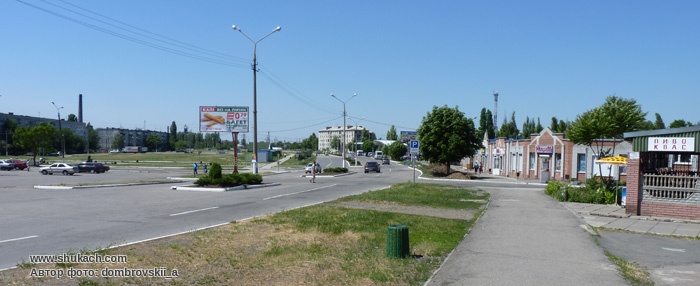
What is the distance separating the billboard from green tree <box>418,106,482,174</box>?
62.8ft

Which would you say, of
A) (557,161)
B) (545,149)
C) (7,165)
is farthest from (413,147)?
(7,165)

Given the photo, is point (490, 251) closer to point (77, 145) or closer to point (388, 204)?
point (388, 204)

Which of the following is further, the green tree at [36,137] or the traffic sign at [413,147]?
the green tree at [36,137]

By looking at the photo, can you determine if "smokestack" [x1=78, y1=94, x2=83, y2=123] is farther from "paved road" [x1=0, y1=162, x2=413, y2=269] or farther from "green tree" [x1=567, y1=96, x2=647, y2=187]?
"green tree" [x1=567, y1=96, x2=647, y2=187]

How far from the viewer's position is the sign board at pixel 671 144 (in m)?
17.3

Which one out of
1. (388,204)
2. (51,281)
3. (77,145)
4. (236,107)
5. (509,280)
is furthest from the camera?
(77,145)

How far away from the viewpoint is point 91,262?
8.88 meters

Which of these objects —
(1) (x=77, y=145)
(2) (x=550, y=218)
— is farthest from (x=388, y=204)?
A: (1) (x=77, y=145)

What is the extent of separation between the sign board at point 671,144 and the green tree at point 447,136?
109 ft

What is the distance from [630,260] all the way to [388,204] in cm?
1123

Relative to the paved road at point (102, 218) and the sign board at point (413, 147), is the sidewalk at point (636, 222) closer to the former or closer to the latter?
the paved road at point (102, 218)

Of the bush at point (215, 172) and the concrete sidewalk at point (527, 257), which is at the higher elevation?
the bush at point (215, 172)

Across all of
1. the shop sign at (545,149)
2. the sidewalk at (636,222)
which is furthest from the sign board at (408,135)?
the sidewalk at (636,222)

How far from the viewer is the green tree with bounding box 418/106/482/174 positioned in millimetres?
51844
